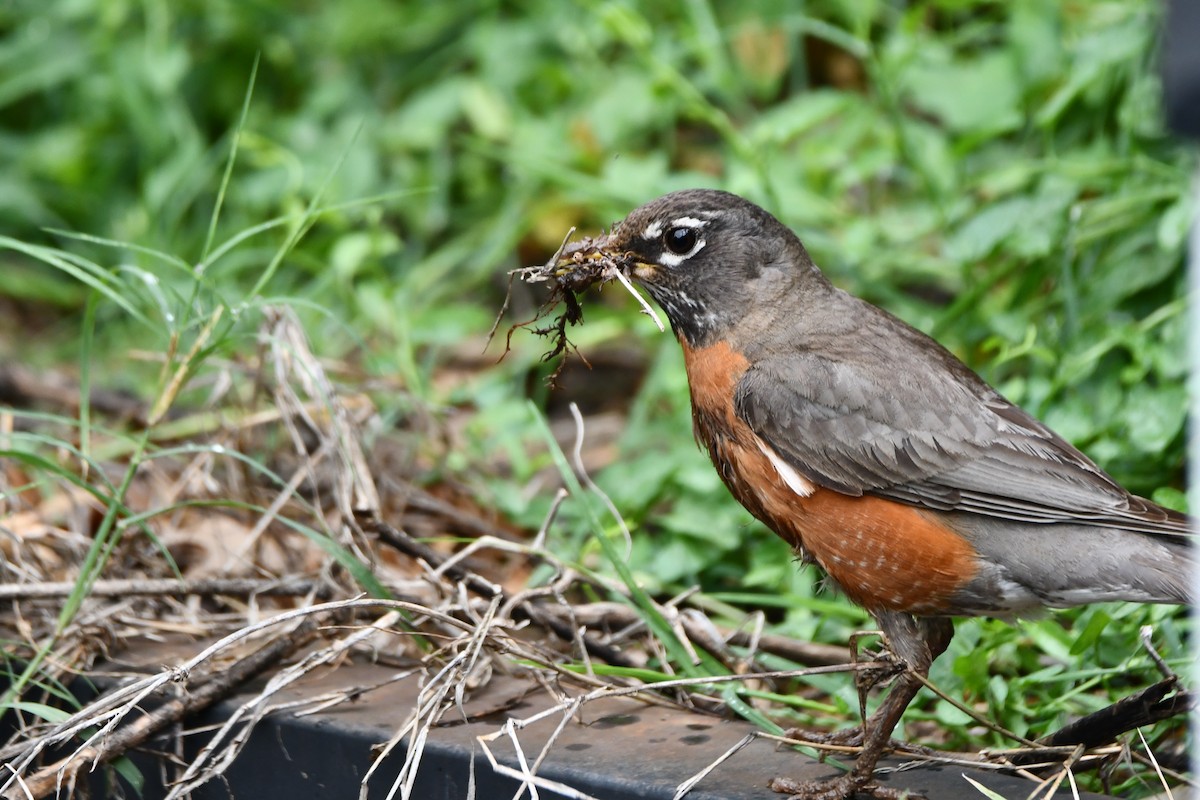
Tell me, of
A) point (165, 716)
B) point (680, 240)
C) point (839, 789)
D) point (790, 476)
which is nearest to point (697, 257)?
point (680, 240)

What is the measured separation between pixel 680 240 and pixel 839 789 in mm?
1526

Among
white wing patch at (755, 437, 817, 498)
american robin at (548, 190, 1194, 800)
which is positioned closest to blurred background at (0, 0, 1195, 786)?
american robin at (548, 190, 1194, 800)

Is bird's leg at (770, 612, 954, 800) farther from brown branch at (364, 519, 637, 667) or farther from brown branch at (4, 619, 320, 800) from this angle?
brown branch at (4, 619, 320, 800)

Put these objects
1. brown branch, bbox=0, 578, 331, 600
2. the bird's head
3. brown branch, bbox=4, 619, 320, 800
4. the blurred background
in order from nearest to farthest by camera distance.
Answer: brown branch, bbox=4, 619, 320, 800, brown branch, bbox=0, 578, 331, 600, the bird's head, the blurred background

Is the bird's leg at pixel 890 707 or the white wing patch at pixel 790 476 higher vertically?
the white wing patch at pixel 790 476

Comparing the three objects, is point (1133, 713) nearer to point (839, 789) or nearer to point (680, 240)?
point (839, 789)

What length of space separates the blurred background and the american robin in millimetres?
319

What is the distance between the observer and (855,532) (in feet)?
10.7

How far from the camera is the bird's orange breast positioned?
10.5ft

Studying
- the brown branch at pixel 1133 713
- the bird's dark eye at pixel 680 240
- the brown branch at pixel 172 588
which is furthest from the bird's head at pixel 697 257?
the brown branch at pixel 1133 713

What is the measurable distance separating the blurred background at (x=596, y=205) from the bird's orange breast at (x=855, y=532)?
1.14ft

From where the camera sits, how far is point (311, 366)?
404 centimetres

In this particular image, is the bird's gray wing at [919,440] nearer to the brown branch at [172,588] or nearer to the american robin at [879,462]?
the american robin at [879,462]

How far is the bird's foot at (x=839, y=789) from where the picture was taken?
2832 mm
